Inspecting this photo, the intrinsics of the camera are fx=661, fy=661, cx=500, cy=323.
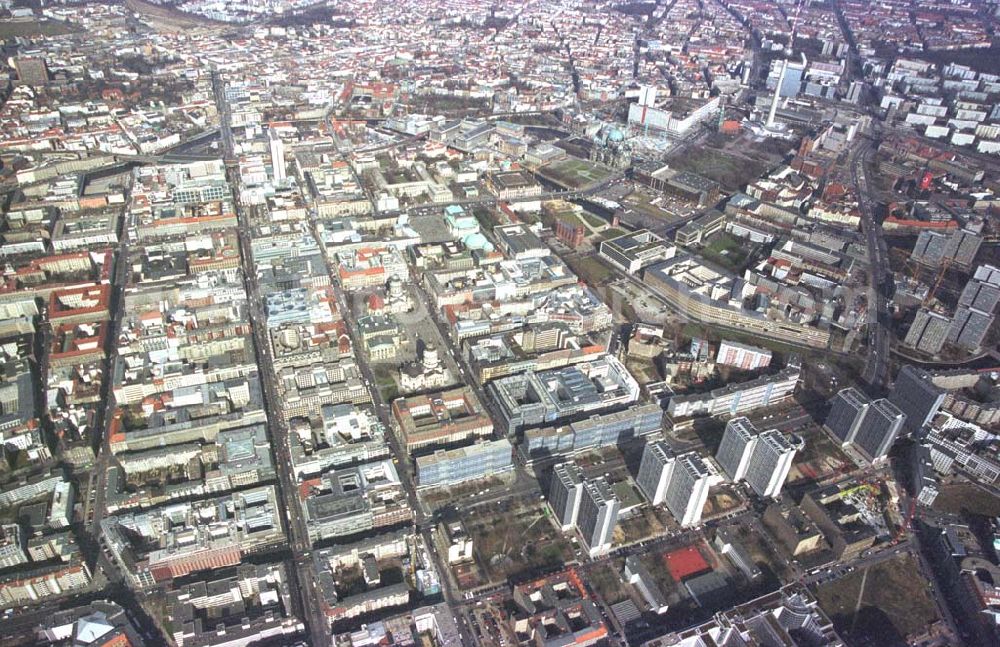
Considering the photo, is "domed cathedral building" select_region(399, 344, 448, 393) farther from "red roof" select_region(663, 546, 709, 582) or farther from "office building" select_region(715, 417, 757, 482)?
"red roof" select_region(663, 546, 709, 582)

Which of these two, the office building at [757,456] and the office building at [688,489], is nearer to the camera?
the office building at [688,489]

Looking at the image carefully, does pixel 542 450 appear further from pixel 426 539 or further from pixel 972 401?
pixel 972 401

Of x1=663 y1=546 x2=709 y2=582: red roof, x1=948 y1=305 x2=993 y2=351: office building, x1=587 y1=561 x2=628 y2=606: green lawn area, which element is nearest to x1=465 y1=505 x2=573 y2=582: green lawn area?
x1=587 y1=561 x2=628 y2=606: green lawn area

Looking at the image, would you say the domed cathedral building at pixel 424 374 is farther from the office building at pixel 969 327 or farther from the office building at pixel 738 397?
the office building at pixel 969 327

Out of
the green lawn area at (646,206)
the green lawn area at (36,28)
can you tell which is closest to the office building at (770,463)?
the green lawn area at (646,206)

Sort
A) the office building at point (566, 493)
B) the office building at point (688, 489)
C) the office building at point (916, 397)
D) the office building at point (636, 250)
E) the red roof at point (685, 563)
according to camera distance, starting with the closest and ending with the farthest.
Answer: the red roof at point (685, 563), the office building at point (566, 493), the office building at point (688, 489), the office building at point (916, 397), the office building at point (636, 250)

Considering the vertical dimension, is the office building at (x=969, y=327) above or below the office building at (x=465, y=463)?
above
